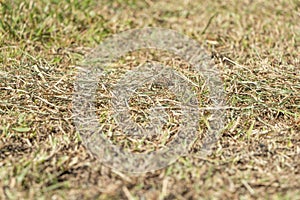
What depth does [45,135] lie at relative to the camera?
2.22 m

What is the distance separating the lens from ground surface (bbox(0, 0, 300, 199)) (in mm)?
1915

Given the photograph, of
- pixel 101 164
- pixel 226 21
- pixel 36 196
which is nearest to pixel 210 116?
pixel 101 164

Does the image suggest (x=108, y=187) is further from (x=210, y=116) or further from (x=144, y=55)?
(x=144, y=55)

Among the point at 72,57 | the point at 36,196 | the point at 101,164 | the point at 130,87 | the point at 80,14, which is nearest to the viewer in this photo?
the point at 36,196

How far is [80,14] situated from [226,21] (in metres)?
0.90

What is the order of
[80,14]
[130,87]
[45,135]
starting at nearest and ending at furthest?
[45,135] < [130,87] < [80,14]

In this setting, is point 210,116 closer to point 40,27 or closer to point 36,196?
point 36,196

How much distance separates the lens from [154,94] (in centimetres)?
251

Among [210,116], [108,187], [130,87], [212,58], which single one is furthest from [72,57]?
[108,187]

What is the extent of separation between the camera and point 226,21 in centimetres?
348

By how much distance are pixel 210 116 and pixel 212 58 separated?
72cm

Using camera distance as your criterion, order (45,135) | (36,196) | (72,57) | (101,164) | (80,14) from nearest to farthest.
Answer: (36,196) → (101,164) → (45,135) → (72,57) → (80,14)

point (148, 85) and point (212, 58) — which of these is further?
point (212, 58)

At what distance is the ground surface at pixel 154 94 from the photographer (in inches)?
75.4
